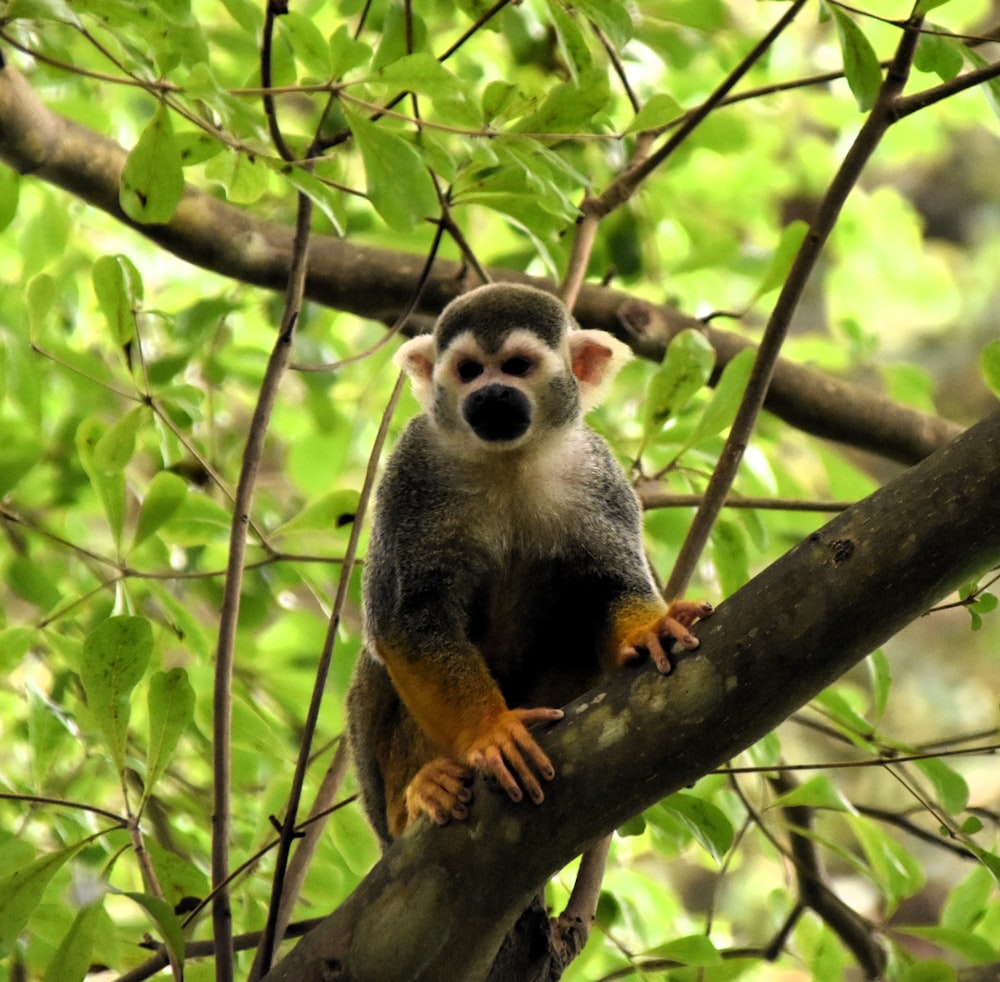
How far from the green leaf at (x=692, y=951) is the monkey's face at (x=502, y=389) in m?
1.10

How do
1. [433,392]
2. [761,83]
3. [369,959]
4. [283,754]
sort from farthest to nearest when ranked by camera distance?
[761,83] → [433,392] → [283,754] → [369,959]

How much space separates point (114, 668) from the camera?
196cm

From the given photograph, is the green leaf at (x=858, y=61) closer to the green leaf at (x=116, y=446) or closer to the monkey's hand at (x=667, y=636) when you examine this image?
the monkey's hand at (x=667, y=636)

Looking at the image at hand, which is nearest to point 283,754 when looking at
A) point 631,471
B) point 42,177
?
point 631,471

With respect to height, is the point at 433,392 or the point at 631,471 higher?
the point at 433,392

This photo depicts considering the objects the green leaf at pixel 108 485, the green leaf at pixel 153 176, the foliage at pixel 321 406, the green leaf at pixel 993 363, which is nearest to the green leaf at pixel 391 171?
the foliage at pixel 321 406

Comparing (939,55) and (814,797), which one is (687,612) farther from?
(939,55)

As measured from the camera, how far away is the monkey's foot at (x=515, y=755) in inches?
68.2

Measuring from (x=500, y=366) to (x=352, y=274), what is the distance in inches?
29.3

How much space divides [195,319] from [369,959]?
1.96m

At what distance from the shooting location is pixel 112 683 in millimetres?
1970

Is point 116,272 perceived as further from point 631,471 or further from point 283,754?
point 631,471

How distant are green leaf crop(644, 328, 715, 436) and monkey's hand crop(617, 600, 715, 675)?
623mm

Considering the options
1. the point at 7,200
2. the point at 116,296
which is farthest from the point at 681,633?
the point at 7,200
